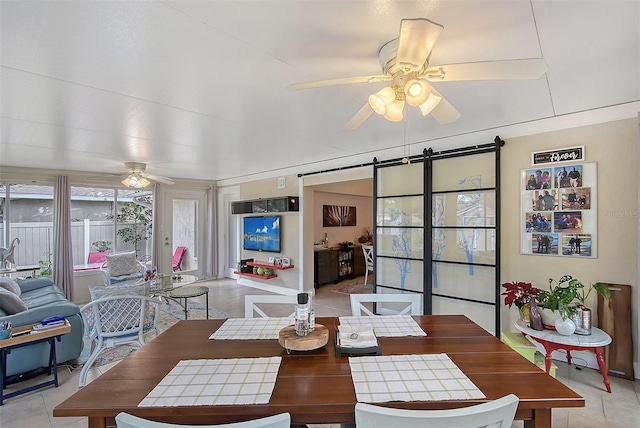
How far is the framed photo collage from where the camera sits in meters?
2.77

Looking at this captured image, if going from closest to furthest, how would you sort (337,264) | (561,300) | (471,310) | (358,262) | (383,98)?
1. (383,98)
2. (561,300)
3. (471,310)
4. (337,264)
5. (358,262)

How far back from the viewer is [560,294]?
2500 mm

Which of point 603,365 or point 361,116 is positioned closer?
point 361,116

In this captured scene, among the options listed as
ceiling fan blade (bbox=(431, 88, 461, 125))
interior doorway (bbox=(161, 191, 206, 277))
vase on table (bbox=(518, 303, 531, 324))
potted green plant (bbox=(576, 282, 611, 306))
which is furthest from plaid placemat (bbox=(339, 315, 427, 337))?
interior doorway (bbox=(161, 191, 206, 277))

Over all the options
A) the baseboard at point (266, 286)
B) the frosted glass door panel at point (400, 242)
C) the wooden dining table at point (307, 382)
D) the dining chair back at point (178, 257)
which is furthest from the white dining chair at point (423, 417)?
the dining chair back at point (178, 257)

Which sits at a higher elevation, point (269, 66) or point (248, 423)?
point (269, 66)

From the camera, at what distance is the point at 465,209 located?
3.53m

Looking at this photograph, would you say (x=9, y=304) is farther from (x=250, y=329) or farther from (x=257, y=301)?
(x=250, y=329)

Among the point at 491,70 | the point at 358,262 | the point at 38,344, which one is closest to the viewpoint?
the point at 491,70

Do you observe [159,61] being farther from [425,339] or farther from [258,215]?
→ [258,215]

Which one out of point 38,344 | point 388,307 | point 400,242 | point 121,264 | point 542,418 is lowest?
point 388,307

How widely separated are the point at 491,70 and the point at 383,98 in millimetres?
504

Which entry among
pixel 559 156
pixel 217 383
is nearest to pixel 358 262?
pixel 559 156

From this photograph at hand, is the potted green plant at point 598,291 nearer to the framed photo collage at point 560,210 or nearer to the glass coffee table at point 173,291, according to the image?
the framed photo collage at point 560,210
